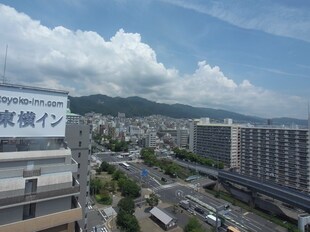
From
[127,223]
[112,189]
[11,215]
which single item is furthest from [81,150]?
[112,189]

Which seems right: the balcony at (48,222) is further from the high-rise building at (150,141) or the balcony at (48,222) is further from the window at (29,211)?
the high-rise building at (150,141)

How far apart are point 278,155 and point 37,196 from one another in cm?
4330

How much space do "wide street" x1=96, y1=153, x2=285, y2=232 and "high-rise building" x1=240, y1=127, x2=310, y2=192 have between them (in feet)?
39.5

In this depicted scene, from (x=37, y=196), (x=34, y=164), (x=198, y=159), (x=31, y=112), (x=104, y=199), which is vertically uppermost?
(x=31, y=112)

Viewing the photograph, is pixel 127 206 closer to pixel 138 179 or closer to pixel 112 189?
pixel 112 189

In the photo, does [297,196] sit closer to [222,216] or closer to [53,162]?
[222,216]

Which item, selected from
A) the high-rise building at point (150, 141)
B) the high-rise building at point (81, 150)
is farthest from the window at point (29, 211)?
the high-rise building at point (150, 141)

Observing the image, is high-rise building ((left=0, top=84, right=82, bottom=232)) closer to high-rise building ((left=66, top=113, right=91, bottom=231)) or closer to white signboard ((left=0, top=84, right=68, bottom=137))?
white signboard ((left=0, top=84, right=68, bottom=137))

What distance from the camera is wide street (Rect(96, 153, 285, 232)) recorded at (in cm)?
2850

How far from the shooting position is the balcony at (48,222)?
7819mm

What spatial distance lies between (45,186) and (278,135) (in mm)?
43410

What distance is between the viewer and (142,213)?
29531 mm

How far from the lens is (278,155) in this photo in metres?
43.2

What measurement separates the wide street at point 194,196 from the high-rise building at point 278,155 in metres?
12.0
